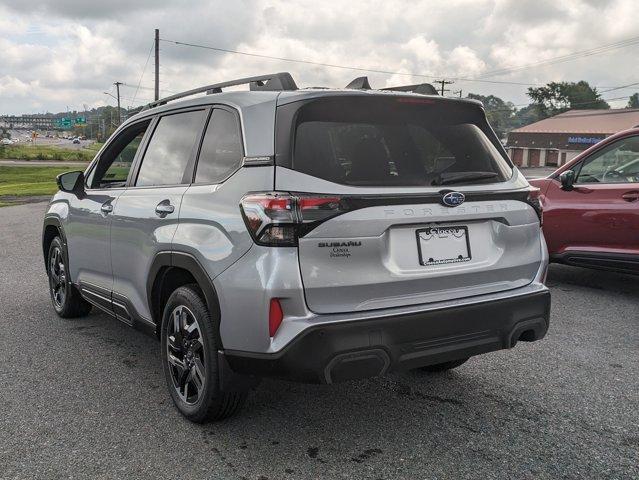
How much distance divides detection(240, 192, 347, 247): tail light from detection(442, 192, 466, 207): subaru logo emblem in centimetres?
57

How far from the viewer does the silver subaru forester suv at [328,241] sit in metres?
2.91

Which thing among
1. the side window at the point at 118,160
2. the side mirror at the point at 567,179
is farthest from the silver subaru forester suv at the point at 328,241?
the side mirror at the point at 567,179

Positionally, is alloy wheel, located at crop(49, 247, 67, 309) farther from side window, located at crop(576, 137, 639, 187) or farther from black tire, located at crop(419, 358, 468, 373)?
side window, located at crop(576, 137, 639, 187)

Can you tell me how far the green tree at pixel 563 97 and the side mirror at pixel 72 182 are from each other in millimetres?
115837

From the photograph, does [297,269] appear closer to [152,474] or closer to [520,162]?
[152,474]

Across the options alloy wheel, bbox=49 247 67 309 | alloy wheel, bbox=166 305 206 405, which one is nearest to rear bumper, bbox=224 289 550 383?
alloy wheel, bbox=166 305 206 405

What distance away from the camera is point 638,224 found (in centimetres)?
631

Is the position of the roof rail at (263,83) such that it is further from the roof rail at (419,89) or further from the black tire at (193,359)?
the black tire at (193,359)

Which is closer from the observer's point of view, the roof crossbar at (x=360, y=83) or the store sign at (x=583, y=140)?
the roof crossbar at (x=360, y=83)

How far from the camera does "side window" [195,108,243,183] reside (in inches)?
132

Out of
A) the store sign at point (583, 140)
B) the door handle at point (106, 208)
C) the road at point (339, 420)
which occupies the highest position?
the store sign at point (583, 140)

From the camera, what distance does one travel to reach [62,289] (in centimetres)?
585

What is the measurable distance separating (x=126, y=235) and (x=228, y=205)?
1319 millimetres

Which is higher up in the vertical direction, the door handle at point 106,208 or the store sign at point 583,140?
the store sign at point 583,140
